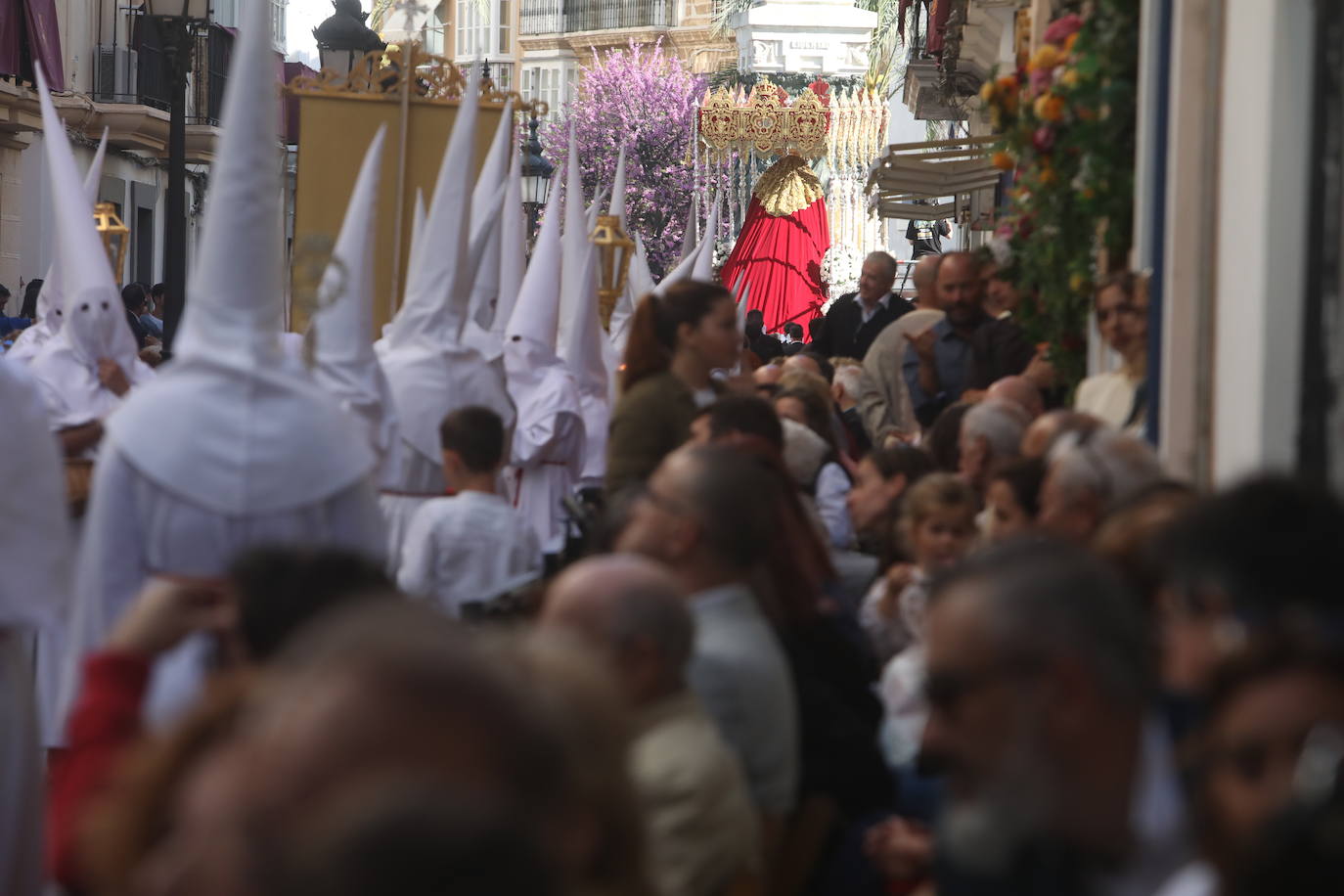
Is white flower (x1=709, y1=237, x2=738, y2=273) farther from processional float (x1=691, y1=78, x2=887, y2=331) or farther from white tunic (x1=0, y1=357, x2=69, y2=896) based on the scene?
white tunic (x1=0, y1=357, x2=69, y2=896)

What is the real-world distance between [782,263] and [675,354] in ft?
70.5

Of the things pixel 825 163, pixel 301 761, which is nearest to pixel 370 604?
pixel 301 761

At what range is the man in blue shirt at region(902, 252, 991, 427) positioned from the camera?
30.3 ft

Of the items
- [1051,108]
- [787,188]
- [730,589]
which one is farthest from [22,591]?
[787,188]

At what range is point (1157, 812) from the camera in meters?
2.60

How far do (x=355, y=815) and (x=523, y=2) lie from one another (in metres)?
67.0

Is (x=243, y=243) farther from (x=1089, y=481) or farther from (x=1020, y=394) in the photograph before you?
(x=1020, y=394)

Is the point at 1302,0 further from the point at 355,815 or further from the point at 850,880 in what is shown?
the point at 355,815

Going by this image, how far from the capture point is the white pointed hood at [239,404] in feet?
14.2

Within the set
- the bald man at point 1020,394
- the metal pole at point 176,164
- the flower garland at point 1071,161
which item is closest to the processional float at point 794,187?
the metal pole at point 176,164

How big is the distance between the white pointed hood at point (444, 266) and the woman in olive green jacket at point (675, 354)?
230 cm

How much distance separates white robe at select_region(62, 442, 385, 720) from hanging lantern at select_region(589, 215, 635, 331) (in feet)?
23.7

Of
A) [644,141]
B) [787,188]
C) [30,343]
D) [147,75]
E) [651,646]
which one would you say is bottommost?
[651,646]

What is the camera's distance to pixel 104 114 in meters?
28.6
